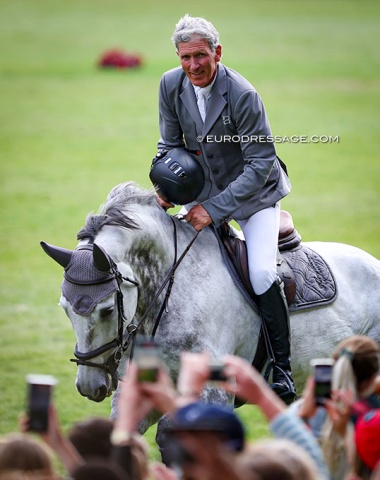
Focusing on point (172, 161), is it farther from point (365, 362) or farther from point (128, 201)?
point (365, 362)

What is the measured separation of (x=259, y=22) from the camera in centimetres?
5984

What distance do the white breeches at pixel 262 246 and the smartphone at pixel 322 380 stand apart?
247cm

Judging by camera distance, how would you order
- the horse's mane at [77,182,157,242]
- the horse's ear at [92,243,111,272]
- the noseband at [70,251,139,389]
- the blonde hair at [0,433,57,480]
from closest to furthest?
the blonde hair at [0,433,57,480] → the horse's ear at [92,243,111,272] → the noseband at [70,251,139,389] → the horse's mane at [77,182,157,242]

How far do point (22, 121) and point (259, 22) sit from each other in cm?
2920

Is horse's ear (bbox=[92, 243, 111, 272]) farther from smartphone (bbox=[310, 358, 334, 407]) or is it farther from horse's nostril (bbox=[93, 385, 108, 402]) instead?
smartphone (bbox=[310, 358, 334, 407])

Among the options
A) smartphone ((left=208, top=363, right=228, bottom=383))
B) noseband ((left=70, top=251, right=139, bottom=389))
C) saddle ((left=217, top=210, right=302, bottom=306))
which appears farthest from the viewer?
saddle ((left=217, top=210, right=302, bottom=306))

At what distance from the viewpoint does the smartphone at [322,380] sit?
4750 mm

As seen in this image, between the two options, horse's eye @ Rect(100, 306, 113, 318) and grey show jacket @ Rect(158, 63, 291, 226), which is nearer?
horse's eye @ Rect(100, 306, 113, 318)

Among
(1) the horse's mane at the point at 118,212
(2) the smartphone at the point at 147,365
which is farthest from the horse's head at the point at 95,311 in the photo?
(2) the smartphone at the point at 147,365

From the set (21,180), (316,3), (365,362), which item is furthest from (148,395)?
(316,3)

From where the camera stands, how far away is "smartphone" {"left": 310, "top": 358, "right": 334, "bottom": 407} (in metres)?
4.75

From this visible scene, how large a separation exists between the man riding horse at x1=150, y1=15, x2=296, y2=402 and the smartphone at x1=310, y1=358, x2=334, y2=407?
97.2 inches

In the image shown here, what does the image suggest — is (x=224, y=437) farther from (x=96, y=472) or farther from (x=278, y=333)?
(x=278, y=333)

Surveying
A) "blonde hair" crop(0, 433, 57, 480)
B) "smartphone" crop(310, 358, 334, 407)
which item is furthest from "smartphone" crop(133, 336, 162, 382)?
"smartphone" crop(310, 358, 334, 407)
